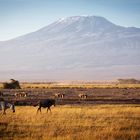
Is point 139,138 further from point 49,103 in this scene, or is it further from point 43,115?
point 49,103

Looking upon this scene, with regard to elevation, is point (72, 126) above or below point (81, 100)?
below

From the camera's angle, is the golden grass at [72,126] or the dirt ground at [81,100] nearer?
the golden grass at [72,126]

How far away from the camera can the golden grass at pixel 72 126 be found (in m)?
16.7

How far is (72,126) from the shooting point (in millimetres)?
19234

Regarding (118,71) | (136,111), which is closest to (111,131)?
(136,111)

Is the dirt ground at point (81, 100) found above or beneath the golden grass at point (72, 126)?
above

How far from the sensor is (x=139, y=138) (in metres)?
16.6

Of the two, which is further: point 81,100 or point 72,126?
point 81,100

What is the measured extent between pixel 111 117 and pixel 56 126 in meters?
4.64

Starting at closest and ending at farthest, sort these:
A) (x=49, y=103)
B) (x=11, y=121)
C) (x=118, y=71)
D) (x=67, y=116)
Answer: (x=11, y=121) < (x=67, y=116) < (x=49, y=103) < (x=118, y=71)

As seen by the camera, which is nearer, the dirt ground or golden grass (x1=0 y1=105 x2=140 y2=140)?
golden grass (x1=0 y1=105 x2=140 y2=140)

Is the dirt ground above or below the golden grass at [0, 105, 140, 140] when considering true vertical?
above

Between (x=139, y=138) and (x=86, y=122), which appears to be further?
(x=86, y=122)

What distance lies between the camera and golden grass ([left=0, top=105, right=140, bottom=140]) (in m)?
16.7
